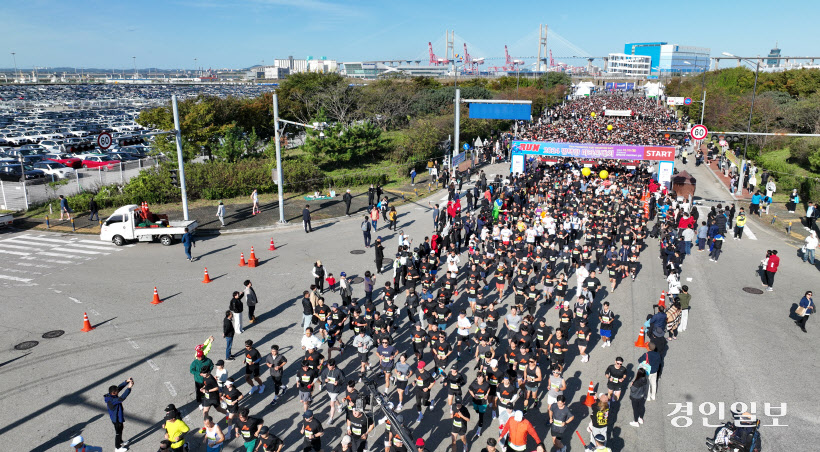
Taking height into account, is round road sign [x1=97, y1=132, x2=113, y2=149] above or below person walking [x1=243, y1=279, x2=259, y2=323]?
above

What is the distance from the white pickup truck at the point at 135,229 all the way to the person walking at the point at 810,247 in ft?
79.9

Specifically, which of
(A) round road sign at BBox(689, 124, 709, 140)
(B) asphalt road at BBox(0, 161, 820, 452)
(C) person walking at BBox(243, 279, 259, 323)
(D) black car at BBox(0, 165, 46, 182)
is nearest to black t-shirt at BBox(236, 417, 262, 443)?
(B) asphalt road at BBox(0, 161, 820, 452)

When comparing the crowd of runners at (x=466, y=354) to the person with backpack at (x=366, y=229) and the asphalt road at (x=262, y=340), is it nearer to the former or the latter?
the asphalt road at (x=262, y=340)

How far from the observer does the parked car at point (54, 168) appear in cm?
3756

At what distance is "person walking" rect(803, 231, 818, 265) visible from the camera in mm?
18562

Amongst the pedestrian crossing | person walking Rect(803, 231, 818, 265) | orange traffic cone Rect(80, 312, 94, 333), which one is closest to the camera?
orange traffic cone Rect(80, 312, 94, 333)

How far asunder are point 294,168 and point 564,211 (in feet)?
58.5

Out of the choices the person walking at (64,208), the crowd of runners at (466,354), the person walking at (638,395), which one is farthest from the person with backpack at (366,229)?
the person walking at (64,208)

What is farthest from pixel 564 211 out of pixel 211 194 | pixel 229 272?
pixel 211 194

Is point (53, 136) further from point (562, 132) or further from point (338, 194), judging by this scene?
point (562, 132)

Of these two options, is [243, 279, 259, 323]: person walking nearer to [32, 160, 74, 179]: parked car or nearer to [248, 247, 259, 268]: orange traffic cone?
[248, 247, 259, 268]: orange traffic cone

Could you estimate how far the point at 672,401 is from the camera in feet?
35.2

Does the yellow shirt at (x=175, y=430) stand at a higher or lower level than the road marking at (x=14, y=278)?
higher

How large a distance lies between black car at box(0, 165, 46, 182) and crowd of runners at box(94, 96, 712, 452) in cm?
3048
